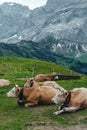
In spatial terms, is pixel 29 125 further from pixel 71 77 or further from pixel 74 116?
pixel 71 77

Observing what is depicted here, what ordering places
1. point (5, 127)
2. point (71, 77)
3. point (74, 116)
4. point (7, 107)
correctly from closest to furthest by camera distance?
1. point (5, 127)
2. point (74, 116)
3. point (7, 107)
4. point (71, 77)

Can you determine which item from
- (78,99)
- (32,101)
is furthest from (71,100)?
(32,101)

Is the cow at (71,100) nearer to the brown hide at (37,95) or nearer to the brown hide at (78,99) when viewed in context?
the brown hide at (78,99)

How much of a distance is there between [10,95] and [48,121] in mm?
6108

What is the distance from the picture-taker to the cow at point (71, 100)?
20.9 metres

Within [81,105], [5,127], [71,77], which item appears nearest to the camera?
[5,127]

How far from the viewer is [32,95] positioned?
942 inches

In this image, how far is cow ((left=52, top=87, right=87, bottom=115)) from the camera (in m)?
20.9

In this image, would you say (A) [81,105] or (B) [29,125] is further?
(A) [81,105]

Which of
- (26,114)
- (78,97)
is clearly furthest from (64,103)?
(26,114)

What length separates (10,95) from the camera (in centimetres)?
2498

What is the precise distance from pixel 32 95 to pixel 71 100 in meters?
3.60

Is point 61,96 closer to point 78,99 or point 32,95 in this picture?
point 78,99

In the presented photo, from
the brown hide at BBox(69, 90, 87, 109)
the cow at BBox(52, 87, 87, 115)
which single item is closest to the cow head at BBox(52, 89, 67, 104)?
the cow at BBox(52, 87, 87, 115)
